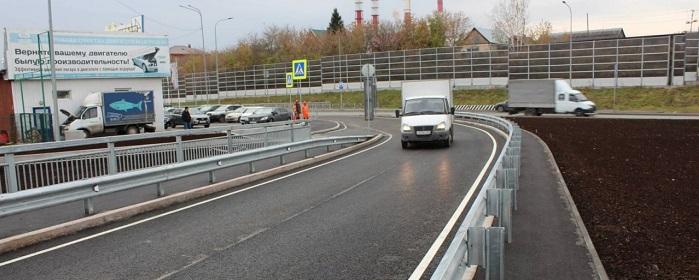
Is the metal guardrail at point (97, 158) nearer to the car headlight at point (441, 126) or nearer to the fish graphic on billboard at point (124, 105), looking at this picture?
the car headlight at point (441, 126)

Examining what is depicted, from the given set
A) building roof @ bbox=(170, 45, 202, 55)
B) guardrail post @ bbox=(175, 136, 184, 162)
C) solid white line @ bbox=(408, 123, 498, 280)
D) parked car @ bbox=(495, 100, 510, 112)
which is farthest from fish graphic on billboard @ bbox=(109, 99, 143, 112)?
building roof @ bbox=(170, 45, 202, 55)

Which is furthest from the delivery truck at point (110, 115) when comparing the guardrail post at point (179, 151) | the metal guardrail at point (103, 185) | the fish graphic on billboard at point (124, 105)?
the metal guardrail at point (103, 185)

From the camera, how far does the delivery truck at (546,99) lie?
1578 inches

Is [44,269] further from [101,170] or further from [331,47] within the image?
[331,47]

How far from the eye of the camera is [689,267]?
18.8 feet

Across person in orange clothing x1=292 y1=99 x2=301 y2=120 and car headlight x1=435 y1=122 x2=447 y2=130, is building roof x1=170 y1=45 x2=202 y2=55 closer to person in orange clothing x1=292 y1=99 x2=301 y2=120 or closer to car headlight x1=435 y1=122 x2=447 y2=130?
person in orange clothing x1=292 y1=99 x2=301 y2=120

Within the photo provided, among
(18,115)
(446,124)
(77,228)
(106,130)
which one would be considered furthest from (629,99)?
(77,228)

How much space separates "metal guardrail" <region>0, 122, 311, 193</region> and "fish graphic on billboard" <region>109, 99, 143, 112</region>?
51.0 feet

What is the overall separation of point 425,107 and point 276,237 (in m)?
13.1

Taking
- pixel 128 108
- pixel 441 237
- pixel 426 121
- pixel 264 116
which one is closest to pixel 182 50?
pixel 264 116

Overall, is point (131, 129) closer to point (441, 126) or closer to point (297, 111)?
point (297, 111)

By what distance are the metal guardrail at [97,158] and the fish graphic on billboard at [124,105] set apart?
1555cm

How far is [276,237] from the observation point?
7.23m

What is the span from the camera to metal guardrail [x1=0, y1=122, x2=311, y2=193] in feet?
34.2
